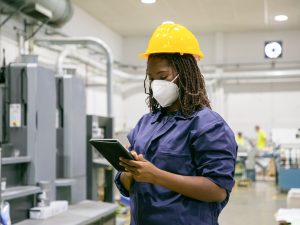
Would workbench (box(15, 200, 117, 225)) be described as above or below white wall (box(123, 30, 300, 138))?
below

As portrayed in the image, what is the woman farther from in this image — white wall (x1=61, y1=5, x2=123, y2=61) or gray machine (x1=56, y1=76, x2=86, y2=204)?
white wall (x1=61, y1=5, x2=123, y2=61)

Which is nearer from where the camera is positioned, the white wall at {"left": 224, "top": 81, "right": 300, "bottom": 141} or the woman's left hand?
the woman's left hand

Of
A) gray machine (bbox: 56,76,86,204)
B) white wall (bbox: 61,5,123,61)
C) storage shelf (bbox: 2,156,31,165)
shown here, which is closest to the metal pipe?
gray machine (bbox: 56,76,86,204)

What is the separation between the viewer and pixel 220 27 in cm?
1204

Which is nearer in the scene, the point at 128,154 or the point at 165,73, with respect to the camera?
the point at 128,154

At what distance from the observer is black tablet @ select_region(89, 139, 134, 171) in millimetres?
1459

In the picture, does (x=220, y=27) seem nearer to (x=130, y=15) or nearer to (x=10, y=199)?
(x=130, y=15)

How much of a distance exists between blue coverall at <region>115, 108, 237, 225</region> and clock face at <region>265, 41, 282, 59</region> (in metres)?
9.89

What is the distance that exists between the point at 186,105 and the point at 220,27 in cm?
1079

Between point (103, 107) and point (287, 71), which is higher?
point (287, 71)

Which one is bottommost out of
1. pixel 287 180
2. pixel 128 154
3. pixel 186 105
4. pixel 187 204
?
pixel 287 180

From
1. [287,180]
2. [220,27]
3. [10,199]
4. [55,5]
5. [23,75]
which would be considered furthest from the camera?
[220,27]

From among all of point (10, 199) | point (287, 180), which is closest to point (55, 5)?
point (10, 199)

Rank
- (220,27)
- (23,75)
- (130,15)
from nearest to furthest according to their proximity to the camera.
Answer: (23,75), (130,15), (220,27)
